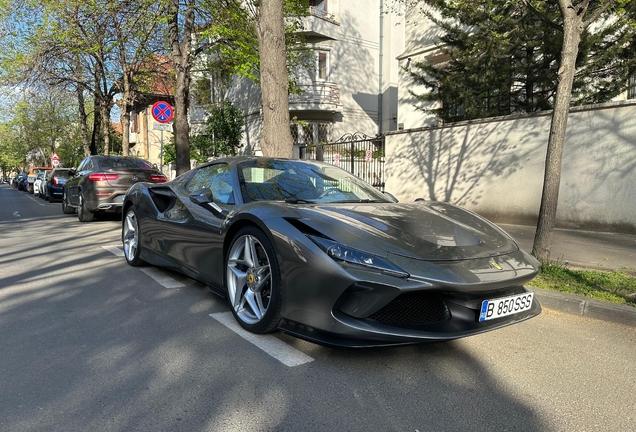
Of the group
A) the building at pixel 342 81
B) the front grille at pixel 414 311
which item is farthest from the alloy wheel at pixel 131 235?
the building at pixel 342 81

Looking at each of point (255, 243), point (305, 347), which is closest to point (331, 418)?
point (305, 347)

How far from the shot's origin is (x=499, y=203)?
983 centimetres

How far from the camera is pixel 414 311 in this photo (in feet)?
8.71

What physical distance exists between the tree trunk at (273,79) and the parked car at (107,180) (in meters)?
3.40

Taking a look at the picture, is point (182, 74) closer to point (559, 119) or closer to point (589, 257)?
point (559, 119)

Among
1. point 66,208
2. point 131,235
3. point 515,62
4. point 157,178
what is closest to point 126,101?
point 66,208

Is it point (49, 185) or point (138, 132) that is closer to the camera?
point (49, 185)

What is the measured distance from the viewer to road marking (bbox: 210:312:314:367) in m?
2.96

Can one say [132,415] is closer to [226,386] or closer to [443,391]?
[226,386]

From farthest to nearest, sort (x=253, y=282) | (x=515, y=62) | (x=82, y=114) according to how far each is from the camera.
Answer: (x=82, y=114)
(x=515, y=62)
(x=253, y=282)

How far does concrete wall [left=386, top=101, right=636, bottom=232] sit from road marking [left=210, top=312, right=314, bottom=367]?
7.19m

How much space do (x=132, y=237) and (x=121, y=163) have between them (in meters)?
5.64

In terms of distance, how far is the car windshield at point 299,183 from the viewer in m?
3.83

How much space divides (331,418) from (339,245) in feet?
3.11
